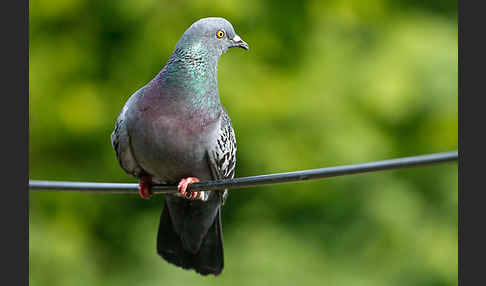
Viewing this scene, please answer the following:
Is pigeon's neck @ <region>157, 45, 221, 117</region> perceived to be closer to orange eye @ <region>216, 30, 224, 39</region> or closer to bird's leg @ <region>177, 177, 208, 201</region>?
orange eye @ <region>216, 30, 224, 39</region>

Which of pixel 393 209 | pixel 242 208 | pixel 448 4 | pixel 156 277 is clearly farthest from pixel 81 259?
pixel 448 4

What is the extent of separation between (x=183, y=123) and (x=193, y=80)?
0.27m

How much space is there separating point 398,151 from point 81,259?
3.47 meters

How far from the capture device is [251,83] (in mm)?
6785

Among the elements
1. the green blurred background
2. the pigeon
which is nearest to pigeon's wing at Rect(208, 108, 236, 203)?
the pigeon

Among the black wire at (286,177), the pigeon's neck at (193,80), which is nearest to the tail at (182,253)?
the black wire at (286,177)

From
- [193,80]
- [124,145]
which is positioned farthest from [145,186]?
[193,80]

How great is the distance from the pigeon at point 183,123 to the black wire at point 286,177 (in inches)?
5.9

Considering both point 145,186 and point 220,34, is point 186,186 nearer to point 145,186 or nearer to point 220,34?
point 145,186

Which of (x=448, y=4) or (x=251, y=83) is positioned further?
(x=448, y=4)

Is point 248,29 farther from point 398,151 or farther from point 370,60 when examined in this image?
point 398,151

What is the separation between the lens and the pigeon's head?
408cm

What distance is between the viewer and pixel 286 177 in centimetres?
288

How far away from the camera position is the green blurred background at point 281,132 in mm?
6652
